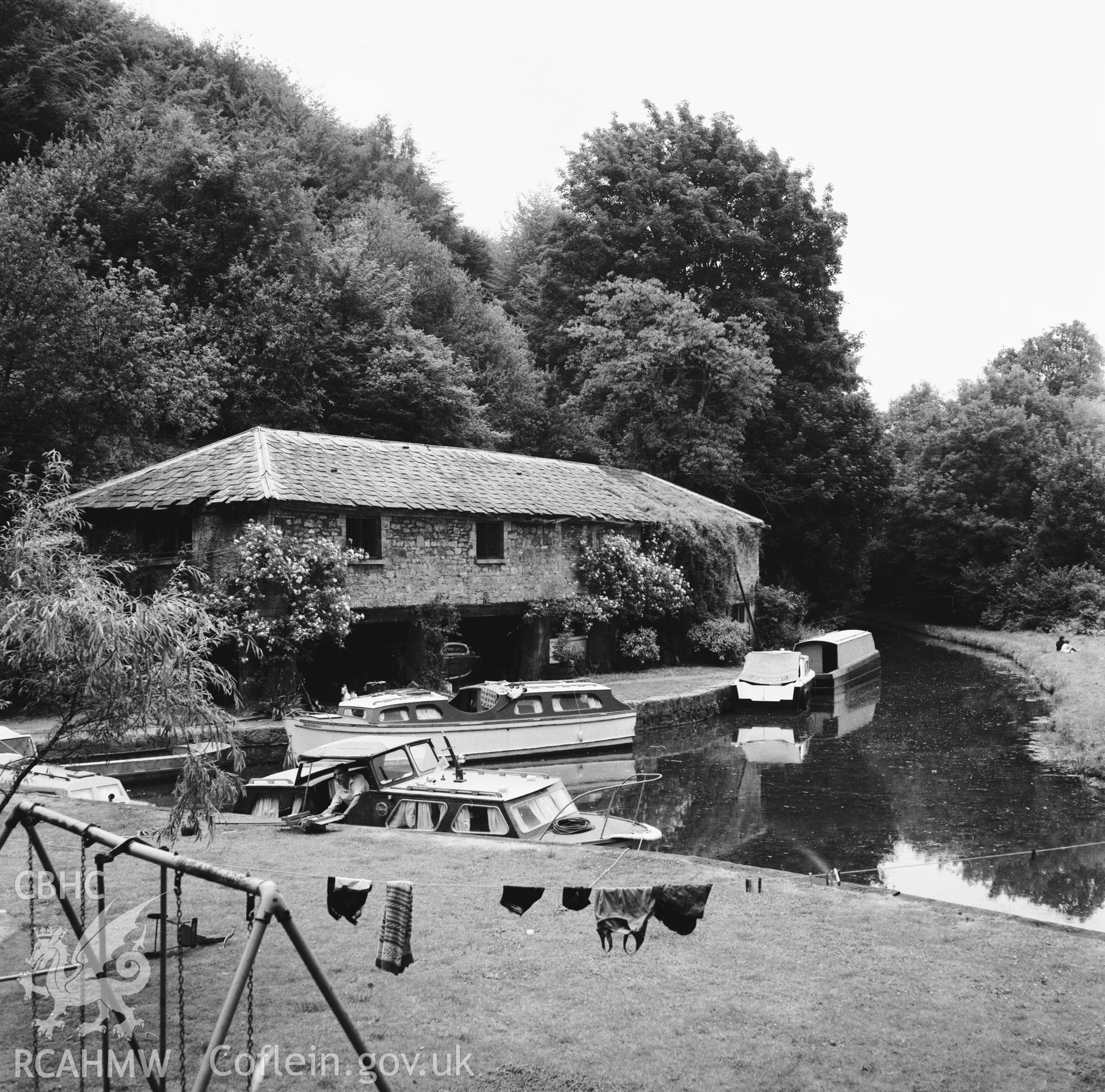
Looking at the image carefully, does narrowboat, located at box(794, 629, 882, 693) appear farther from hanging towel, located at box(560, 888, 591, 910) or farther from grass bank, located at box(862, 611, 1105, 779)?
hanging towel, located at box(560, 888, 591, 910)

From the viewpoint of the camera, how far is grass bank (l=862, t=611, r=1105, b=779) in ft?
69.1

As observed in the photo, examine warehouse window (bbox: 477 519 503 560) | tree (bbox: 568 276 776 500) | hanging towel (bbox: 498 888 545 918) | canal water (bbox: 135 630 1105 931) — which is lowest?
canal water (bbox: 135 630 1105 931)

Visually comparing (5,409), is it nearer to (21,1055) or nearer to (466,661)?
(466,661)

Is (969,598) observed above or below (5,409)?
below

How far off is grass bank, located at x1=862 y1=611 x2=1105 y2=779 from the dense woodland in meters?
2.81

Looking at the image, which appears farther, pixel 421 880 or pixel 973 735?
pixel 973 735

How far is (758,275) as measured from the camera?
4641 centimetres

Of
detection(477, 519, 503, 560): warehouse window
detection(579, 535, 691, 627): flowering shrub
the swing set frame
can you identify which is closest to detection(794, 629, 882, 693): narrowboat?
detection(579, 535, 691, 627): flowering shrub

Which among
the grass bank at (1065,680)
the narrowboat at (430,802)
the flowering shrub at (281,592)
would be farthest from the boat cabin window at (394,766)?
the grass bank at (1065,680)

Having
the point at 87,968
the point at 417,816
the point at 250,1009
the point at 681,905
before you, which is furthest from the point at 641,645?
the point at 250,1009

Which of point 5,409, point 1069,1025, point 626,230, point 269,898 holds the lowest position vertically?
point 1069,1025

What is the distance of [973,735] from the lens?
24891 millimetres

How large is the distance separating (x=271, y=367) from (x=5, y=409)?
11.9 metres

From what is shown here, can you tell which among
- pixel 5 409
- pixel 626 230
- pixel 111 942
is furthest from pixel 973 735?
pixel 626 230
